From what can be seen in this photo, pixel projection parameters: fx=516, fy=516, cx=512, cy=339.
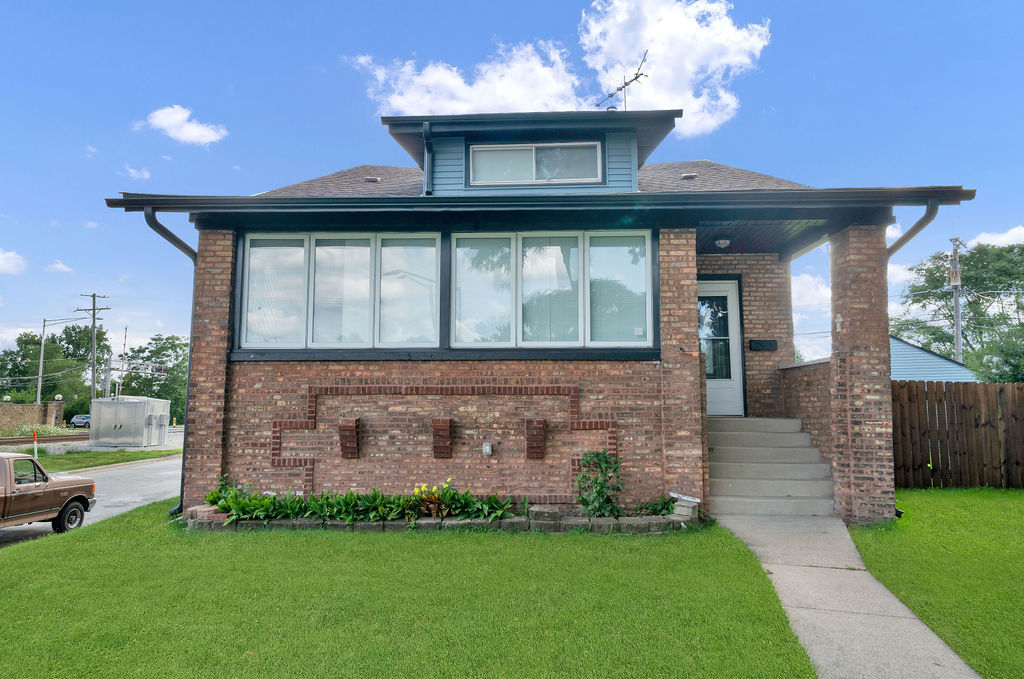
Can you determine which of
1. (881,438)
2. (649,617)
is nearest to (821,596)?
(649,617)

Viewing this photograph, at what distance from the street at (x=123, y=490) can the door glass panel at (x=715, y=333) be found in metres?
8.83

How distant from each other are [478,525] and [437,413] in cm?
140

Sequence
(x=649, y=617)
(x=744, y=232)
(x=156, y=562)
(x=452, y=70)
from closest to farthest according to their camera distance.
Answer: (x=649, y=617) < (x=156, y=562) < (x=744, y=232) < (x=452, y=70)

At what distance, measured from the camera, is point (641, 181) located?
27.9 feet

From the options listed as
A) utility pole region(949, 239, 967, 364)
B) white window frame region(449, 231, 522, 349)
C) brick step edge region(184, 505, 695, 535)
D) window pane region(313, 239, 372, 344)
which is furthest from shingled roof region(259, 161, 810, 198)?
utility pole region(949, 239, 967, 364)

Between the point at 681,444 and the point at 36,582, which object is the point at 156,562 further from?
the point at 681,444

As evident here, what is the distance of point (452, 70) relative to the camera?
13.9m

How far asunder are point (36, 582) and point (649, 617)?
5218 millimetres

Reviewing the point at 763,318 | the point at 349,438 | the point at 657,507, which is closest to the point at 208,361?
the point at 349,438

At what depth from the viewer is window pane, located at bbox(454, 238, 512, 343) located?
21.1ft

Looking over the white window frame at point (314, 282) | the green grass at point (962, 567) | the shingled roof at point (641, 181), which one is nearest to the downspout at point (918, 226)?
the shingled roof at point (641, 181)

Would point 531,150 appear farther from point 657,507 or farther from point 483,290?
point 657,507

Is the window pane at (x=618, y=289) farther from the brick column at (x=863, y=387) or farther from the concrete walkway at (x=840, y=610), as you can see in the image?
the concrete walkway at (x=840, y=610)

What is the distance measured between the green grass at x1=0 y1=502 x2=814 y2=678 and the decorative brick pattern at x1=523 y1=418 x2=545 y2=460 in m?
0.97
